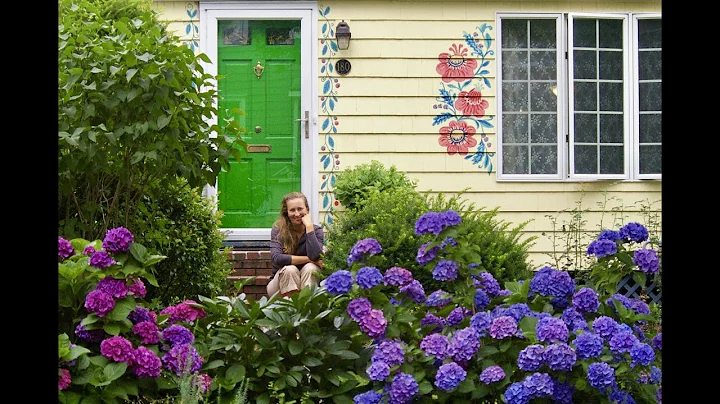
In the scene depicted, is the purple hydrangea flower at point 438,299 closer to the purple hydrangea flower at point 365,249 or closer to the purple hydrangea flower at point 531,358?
the purple hydrangea flower at point 365,249

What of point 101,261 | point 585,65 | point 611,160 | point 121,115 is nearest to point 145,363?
point 101,261

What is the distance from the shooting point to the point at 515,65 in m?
7.95

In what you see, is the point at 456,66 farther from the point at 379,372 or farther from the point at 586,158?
the point at 379,372

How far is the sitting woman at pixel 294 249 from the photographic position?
224 inches

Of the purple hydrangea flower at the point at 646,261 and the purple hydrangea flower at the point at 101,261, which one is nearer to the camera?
the purple hydrangea flower at the point at 101,261

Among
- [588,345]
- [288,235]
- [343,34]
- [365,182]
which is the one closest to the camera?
[588,345]

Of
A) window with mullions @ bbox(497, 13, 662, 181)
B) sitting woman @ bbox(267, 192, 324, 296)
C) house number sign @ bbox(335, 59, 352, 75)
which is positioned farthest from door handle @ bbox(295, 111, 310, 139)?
sitting woman @ bbox(267, 192, 324, 296)

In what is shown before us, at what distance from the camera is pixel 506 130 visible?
7914mm

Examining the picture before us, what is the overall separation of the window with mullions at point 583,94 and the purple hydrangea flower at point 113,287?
5.36 m

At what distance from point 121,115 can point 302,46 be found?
3.54 meters

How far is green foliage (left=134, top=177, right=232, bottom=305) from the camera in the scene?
5.26m

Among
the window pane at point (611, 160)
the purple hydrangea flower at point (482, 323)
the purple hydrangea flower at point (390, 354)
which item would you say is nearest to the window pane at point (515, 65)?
the window pane at point (611, 160)

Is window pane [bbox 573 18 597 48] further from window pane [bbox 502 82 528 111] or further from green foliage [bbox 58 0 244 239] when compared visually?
green foliage [bbox 58 0 244 239]

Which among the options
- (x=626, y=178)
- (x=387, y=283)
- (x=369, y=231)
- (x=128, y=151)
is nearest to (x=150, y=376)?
(x=387, y=283)
